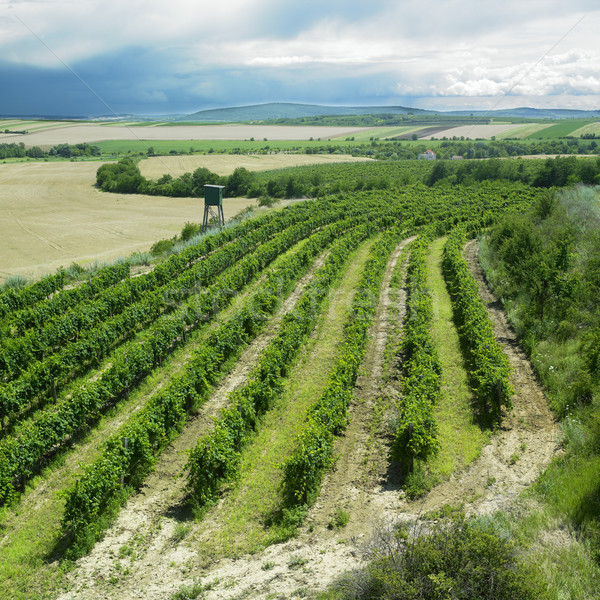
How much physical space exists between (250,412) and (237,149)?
137332 mm

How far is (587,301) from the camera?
22.9 m

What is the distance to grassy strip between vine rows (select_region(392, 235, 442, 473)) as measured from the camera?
14.1 m

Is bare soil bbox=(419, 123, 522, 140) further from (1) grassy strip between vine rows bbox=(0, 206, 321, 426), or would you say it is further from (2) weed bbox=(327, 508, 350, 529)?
(2) weed bbox=(327, 508, 350, 529)

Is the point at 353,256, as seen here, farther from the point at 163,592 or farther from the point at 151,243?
the point at 163,592

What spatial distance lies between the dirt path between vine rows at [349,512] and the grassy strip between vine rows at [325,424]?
0.51 metres

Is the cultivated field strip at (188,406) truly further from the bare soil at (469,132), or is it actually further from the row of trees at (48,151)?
the bare soil at (469,132)

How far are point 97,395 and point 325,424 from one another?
798 cm

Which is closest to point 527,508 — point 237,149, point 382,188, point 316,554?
point 316,554

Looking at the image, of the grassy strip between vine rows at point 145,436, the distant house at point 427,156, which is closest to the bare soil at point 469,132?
the distant house at point 427,156

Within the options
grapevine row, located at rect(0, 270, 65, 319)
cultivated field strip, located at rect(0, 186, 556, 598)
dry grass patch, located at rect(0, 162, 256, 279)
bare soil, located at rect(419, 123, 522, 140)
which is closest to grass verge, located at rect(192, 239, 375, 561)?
cultivated field strip, located at rect(0, 186, 556, 598)

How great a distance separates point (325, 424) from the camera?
48.8 ft

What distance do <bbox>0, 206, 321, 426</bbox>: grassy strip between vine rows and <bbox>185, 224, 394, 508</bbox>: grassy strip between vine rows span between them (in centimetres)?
719

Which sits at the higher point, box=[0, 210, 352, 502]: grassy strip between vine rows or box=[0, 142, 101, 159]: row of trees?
box=[0, 142, 101, 159]: row of trees

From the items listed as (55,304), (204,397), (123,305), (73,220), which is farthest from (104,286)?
(73,220)
